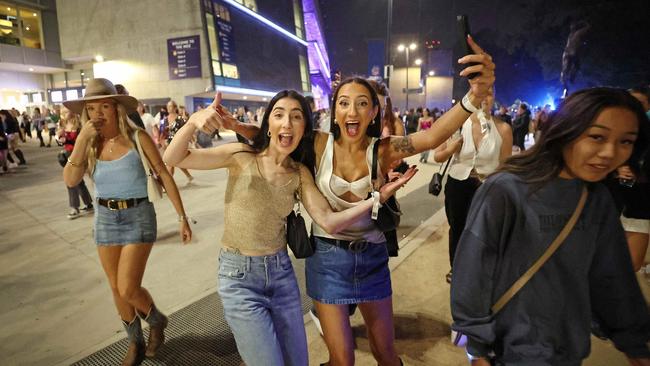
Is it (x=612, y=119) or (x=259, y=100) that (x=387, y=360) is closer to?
(x=612, y=119)

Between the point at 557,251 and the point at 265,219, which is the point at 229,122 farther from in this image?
the point at 557,251

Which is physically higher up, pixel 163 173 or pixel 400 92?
pixel 400 92

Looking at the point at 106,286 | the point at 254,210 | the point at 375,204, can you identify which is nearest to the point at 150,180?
the point at 254,210

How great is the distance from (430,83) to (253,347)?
178 feet

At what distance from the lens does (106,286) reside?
437 cm

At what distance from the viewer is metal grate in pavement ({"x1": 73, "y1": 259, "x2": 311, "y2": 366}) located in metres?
3.01

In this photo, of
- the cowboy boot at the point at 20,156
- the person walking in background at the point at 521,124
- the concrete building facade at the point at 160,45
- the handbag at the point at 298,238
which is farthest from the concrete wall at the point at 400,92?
the handbag at the point at 298,238

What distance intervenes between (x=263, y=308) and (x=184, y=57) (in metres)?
30.5

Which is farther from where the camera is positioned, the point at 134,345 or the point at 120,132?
the point at 120,132

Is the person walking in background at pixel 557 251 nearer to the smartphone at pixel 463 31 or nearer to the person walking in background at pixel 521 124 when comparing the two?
the smartphone at pixel 463 31

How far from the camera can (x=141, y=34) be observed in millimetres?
29109

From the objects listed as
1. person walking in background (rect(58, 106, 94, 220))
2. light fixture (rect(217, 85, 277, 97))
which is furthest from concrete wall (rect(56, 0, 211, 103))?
person walking in background (rect(58, 106, 94, 220))

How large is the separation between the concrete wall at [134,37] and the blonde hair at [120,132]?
27.6m

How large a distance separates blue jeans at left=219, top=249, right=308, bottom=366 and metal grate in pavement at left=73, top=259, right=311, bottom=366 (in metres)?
1.16
